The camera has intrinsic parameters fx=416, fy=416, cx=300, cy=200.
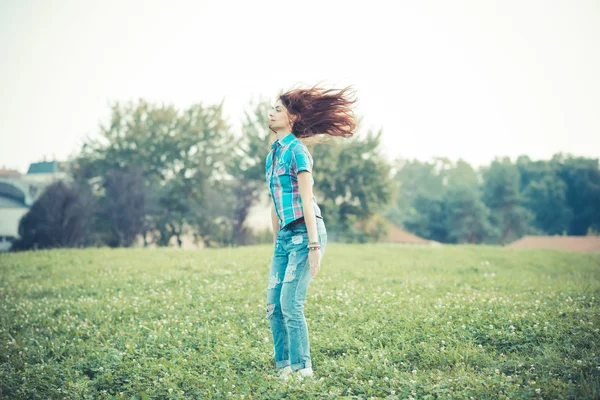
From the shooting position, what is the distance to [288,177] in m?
4.61

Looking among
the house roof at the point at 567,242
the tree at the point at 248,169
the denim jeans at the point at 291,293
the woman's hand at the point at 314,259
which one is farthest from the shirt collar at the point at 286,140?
the house roof at the point at 567,242

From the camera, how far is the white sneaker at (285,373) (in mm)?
4641

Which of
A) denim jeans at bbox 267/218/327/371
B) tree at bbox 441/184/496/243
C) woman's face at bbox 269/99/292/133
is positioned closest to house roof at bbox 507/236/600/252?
tree at bbox 441/184/496/243

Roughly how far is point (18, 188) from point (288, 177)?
55214 mm

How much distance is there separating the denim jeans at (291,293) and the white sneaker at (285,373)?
0.16 ft

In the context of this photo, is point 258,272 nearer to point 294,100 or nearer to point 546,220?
point 294,100

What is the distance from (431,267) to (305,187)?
35.0ft

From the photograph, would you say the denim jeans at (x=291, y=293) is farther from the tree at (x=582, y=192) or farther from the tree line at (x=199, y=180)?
the tree at (x=582, y=192)

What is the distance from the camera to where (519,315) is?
611cm

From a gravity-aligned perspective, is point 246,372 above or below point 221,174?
below

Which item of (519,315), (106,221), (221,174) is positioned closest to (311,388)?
(519,315)

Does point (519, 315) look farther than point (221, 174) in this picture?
No

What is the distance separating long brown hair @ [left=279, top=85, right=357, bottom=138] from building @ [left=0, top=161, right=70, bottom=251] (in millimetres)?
46843

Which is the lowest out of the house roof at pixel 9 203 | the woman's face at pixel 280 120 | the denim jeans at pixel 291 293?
the denim jeans at pixel 291 293
